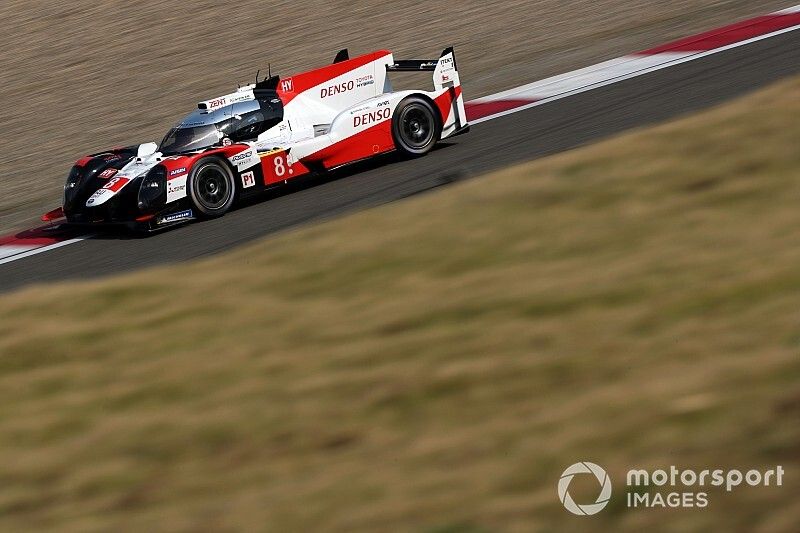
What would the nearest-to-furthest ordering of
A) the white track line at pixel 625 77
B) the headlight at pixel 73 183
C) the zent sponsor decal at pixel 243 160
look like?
the zent sponsor decal at pixel 243 160
the headlight at pixel 73 183
the white track line at pixel 625 77

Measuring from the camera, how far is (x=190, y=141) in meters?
11.5

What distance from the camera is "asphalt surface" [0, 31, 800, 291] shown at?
1028 cm

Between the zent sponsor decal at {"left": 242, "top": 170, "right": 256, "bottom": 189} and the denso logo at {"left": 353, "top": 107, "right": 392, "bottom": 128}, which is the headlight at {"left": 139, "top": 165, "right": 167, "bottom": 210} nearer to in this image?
the zent sponsor decal at {"left": 242, "top": 170, "right": 256, "bottom": 189}

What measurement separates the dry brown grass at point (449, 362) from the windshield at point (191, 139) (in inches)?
174

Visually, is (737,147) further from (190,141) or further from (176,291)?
(190,141)

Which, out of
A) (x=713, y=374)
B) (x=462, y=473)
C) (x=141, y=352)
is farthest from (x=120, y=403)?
(x=713, y=374)

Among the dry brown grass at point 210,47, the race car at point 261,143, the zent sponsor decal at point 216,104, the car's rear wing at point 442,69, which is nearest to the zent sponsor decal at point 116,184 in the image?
the race car at point 261,143

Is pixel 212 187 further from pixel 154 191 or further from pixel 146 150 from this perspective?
pixel 146 150

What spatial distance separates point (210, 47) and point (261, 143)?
8523 mm

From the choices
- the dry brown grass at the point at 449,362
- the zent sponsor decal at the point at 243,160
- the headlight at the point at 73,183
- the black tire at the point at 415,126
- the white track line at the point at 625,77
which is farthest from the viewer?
the white track line at the point at 625,77

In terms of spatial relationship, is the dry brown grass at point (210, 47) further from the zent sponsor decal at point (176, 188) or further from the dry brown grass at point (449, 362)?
the dry brown grass at point (449, 362)

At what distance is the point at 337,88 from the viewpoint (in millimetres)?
12359

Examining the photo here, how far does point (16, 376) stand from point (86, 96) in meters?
12.9

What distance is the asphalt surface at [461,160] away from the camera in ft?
33.7
